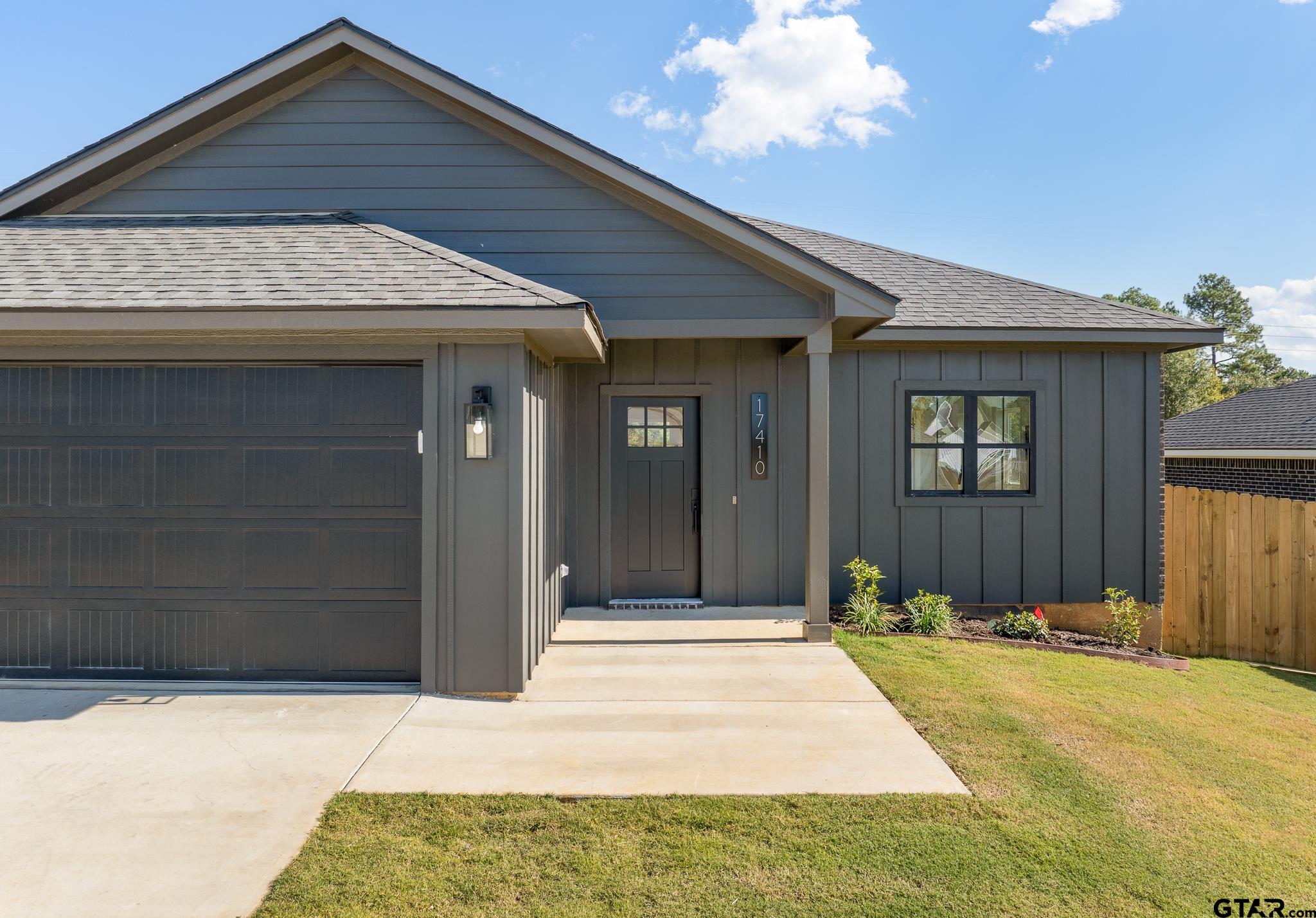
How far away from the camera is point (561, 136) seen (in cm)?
562

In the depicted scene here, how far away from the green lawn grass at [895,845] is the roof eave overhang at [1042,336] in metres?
3.84

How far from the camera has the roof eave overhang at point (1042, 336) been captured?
666 cm

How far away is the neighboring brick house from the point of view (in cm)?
1066

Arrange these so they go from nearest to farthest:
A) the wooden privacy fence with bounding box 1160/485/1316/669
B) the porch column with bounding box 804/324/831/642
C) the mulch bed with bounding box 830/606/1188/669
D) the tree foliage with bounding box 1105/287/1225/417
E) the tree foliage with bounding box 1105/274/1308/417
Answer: the porch column with bounding box 804/324/831/642 → the mulch bed with bounding box 830/606/1188/669 → the wooden privacy fence with bounding box 1160/485/1316/669 → the tree foliage with bounding box 1105/287/1225/417 → the tree foliage with bounding box 1105/274/1308/417

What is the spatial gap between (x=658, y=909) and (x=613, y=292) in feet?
14.7

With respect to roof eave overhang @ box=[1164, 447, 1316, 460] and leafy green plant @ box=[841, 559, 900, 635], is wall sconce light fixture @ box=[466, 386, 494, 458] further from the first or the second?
roof eave overhang @ box=[1164, 447, 1316, 460]

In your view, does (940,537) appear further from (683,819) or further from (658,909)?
(658,909)

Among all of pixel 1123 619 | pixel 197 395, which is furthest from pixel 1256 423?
pixel 197 395

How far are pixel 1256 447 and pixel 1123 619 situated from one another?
6.92m

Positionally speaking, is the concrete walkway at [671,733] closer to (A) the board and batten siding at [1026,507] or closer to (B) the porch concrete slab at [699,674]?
(B) the porch concrete slab at [699,674]

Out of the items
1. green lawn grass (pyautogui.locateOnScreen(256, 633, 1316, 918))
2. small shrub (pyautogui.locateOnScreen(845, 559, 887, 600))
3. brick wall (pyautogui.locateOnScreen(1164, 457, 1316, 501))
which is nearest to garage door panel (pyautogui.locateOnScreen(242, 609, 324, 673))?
green lawn grass (pyautogui.locateOnScreen(256, 633, 1316, 918))

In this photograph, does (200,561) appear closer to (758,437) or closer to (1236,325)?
(758,437)

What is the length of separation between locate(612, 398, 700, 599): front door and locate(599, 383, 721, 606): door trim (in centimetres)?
6

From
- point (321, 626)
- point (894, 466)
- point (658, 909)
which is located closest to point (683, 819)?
point (658, 909)
